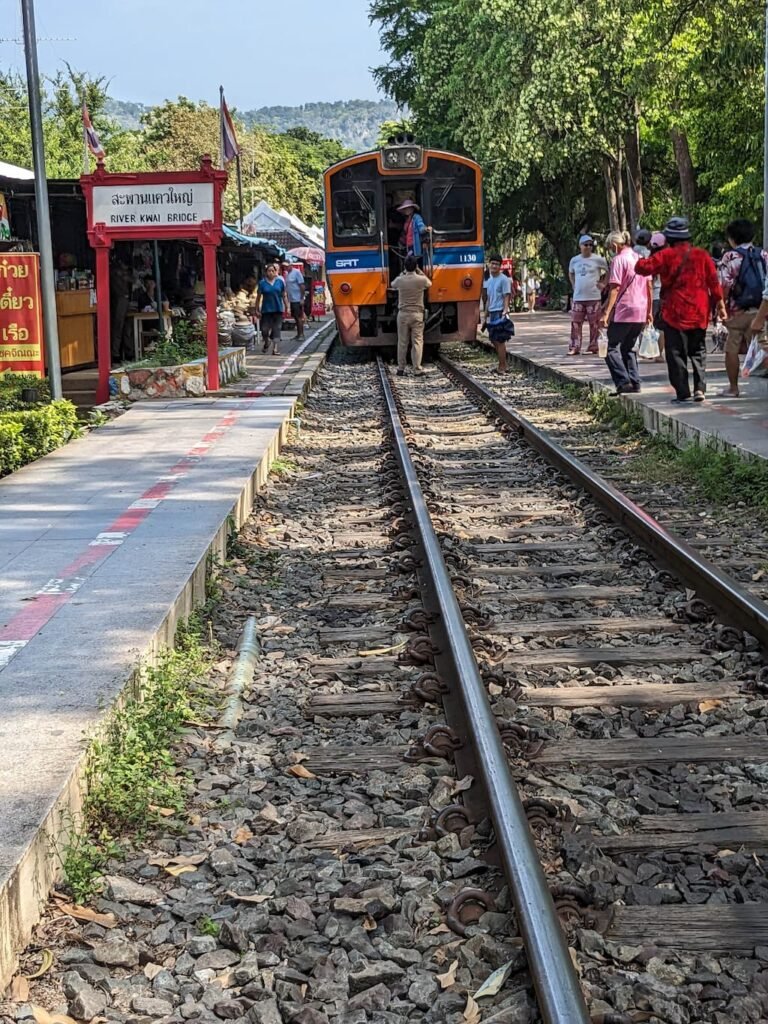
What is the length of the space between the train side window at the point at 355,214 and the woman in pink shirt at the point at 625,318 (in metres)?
6.66

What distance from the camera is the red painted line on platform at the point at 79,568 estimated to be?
5470 millimetres

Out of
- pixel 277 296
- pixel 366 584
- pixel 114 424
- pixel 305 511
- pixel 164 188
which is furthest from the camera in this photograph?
pixel 277 296

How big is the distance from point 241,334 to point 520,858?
69.5 ft

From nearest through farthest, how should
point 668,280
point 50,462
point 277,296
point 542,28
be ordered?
point 50,462, point 668,280, point 277,296, point 542,28

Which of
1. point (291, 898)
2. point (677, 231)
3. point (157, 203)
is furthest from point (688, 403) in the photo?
point (291, 898)

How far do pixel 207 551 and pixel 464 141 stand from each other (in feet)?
90.2

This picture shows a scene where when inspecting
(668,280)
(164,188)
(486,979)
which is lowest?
(486,979)

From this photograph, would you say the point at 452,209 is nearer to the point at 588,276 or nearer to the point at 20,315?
the point at 588,276

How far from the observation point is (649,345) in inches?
751

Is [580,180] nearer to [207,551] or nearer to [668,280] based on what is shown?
[668,280]

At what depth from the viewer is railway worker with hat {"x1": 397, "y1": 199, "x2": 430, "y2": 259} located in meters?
20.2

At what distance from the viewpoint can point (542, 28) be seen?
2830 centimetres

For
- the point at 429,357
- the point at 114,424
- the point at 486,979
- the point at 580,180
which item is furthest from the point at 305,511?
the point at 580,180

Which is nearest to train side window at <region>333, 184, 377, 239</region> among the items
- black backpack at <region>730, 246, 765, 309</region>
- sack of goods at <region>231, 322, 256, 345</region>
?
sack of goods at <region>231, 322, 256, 345</region>
